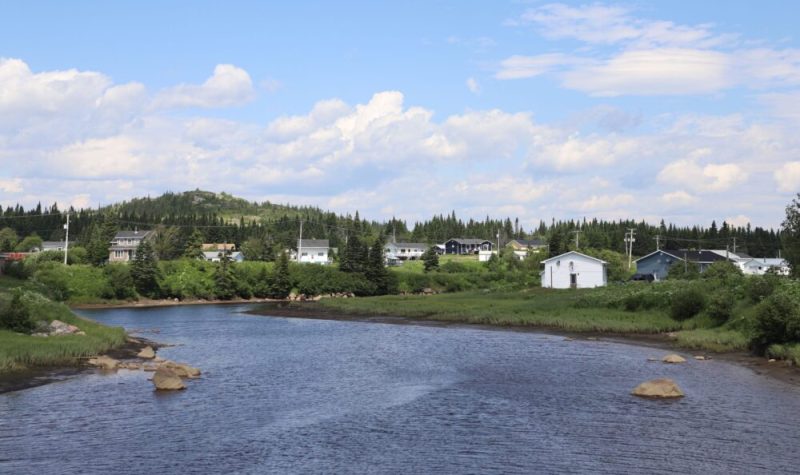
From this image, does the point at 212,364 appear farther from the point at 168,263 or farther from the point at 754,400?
the point at 168,263

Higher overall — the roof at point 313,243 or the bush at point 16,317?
the roof at point 313,243

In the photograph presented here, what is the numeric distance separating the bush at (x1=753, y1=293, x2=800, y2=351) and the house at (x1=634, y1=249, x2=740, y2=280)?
74105 millimetres

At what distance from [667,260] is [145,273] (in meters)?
87.8

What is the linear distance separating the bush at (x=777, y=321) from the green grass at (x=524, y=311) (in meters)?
15.7

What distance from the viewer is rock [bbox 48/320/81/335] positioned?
5262 centimetres

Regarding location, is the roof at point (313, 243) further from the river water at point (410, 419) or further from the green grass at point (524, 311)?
the river water at point (410, 419)

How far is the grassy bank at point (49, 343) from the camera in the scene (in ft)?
145

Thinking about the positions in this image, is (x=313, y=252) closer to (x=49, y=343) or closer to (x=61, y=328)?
(x=61, y=328)

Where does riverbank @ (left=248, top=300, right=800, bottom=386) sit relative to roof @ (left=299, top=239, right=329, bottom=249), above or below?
below

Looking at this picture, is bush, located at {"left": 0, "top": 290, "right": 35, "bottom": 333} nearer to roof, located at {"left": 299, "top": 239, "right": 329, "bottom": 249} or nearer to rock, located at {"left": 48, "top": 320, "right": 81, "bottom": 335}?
rock, located at {"left": 48, "top": 320, "right": 81, "bottom": 335}

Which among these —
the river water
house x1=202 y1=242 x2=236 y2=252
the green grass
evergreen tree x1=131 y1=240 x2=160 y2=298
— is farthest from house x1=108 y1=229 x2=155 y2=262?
the river water

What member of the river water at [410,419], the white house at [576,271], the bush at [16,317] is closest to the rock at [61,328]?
the bush at [16,317]

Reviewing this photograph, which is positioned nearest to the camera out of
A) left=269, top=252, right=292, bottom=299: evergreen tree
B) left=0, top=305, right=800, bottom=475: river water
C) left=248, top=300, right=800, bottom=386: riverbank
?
left=0, top=305, right=800, bottom=475: river water

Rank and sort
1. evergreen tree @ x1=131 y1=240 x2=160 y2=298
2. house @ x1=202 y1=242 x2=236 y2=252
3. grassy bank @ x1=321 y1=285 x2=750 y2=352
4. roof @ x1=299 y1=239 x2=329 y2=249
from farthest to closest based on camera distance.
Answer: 1. roof @ x1=299 y1=239 x2=329 y2=249
2. house @ x1=202 y1=242 x2=236 y2=252
3. evergreen tree @ x1=131 y1=240 x2=160 y2=298
4. grassy bank @ x1=321 y1=285 x2=750 y2=352
